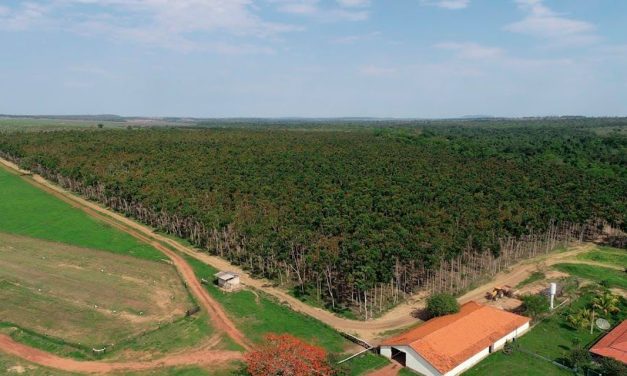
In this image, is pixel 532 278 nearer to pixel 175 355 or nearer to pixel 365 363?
pixel 365 363

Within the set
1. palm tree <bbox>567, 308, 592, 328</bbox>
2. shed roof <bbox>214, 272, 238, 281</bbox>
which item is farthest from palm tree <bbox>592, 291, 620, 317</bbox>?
shed roof <bbox>214, 272, 238, 281</bbox>

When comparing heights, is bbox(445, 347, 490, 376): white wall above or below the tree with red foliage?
below

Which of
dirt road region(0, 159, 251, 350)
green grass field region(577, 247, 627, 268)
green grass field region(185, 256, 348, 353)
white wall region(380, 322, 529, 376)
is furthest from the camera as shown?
green grass field region(577, 247, 627, 268)

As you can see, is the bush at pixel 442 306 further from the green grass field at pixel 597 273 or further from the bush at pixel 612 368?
the green grass field at pixel 597 273

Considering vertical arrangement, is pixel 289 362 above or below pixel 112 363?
above

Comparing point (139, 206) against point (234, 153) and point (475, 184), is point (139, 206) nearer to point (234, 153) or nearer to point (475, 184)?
point (234, 153)

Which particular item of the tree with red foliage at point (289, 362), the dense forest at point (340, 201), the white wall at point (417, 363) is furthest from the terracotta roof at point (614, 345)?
the tree with red foliage at point (289, 362)

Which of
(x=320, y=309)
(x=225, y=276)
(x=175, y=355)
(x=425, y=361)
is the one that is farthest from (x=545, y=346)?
(x=225, y=276)

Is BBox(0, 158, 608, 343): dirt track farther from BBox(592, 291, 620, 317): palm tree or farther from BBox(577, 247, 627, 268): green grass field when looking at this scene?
BBox(592, 291, 620, 317): palm tree
